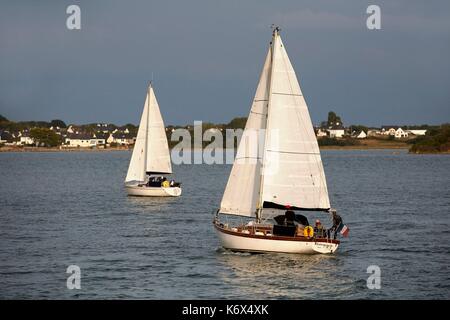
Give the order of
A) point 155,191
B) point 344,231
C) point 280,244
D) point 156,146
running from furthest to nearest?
1. point 156,146
2. point 155,191
3. point 344,231
4. point 280,244

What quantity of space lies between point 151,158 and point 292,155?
124ft

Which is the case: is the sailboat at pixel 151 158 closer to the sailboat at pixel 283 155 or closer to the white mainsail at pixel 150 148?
the white mainsail at pixel 150 148

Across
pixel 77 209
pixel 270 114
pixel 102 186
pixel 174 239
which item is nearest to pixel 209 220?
pixel 174 239

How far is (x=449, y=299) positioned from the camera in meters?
31.6

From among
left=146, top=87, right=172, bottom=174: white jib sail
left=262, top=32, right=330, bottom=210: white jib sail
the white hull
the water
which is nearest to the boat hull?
the water

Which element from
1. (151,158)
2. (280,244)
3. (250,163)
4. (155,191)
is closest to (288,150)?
(250,163)

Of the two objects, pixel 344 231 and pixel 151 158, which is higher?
pixel 151 158

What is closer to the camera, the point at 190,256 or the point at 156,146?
the point at 190,256

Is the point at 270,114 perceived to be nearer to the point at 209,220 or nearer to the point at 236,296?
the point at 236,296

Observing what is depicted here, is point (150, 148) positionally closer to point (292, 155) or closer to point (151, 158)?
point (151, 158)

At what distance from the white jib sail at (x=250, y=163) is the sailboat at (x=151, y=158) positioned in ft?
111

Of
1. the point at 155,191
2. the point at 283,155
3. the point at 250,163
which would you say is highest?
the point at 283,155

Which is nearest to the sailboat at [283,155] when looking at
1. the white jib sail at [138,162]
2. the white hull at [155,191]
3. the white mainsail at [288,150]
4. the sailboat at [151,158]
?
the white mainsail at [288,150]

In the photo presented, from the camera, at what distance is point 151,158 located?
248 feet
